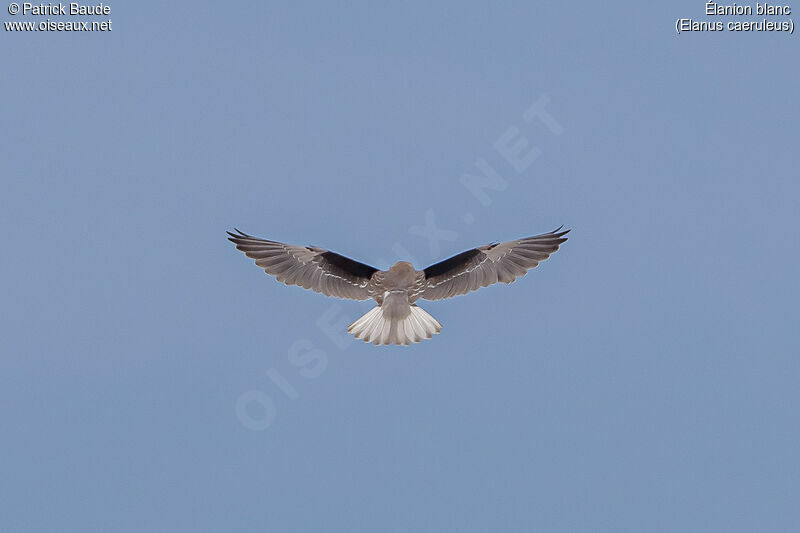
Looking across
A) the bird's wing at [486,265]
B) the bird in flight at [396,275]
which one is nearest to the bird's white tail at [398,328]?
the bird in flight at [396,275]

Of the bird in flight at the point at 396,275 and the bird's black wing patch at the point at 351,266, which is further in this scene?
the bird's black wing patch at the point at 351,266

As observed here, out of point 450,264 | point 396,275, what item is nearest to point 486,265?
point 450,264

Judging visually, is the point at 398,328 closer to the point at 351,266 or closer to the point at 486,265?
the point at 351,266

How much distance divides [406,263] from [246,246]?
288 cm

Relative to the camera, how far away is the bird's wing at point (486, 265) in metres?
18.2

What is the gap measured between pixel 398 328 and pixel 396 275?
2.86 ft

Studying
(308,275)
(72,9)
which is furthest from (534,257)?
(72,9)

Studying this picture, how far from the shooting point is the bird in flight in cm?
1803

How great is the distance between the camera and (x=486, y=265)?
18547 mm

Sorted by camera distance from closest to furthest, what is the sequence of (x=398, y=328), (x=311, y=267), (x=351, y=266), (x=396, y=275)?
(x=396, y=275)
(x=398, y=328)
(x=351, y=266)
(x=311, y=267)

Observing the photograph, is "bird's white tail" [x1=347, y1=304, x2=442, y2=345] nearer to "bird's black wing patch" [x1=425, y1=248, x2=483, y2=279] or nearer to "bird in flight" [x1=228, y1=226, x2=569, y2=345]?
"bird in flight" [x1=228, y1=226, x2=569, y2=345]

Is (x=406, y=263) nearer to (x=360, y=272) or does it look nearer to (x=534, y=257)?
(x=360, y=272)

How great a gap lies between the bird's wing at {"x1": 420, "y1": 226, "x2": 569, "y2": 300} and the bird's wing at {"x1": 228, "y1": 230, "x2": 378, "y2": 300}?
0.99m

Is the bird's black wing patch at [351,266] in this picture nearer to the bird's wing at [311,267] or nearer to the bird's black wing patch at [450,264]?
the bird's wing at [311,267]
